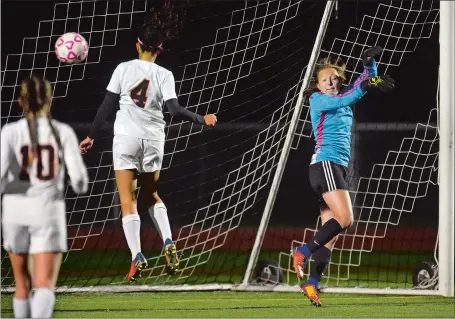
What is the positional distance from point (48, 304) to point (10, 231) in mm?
360

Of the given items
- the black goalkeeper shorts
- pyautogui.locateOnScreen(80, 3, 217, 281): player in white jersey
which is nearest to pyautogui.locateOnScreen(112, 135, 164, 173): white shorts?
pyautogui.locateOnScreen(80, 3, 217, 281): player in white jersey

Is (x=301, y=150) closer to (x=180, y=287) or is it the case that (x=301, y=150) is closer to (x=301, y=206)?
(x=301, y=206)

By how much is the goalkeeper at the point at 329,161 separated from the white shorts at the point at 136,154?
1.07 metres

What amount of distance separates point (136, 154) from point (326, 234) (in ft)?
4.46

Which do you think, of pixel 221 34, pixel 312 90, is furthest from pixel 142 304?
pixel 221 34

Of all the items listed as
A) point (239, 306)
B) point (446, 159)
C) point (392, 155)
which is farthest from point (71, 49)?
point (392, 155)

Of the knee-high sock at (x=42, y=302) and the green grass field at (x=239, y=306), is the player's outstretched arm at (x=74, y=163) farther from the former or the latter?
the green grass field at (x=239, y=306)

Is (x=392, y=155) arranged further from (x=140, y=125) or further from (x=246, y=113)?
(x=140, y=125)

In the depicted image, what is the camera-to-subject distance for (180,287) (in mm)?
7977

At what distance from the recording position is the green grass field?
21.3 feet

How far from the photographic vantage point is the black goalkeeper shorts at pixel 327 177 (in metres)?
6.68

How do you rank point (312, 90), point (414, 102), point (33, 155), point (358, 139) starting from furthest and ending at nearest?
point (414, 102) < point (358, 139) < point (312, 90) < point (33, 155)

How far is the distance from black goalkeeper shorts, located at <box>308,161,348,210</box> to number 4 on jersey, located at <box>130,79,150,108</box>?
1231 millimetres

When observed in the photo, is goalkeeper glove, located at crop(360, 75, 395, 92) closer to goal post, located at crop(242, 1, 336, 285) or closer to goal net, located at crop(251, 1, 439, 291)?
goal post, located at crop(242, 1, 336, 285)
